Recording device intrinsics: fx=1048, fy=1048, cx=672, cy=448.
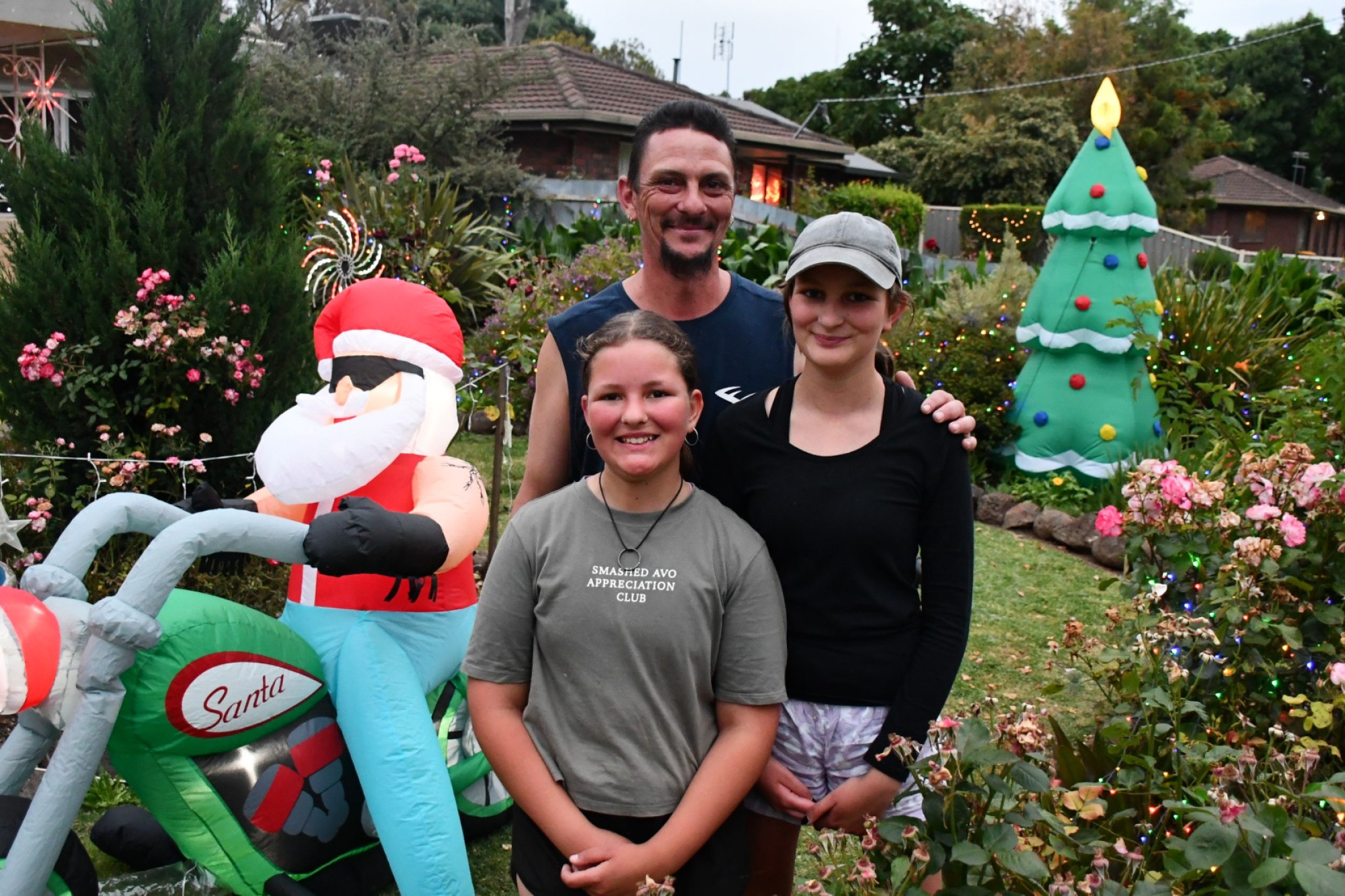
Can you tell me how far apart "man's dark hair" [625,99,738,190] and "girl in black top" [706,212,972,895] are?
1.46 feet

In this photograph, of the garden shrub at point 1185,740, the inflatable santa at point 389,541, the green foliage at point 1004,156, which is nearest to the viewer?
the garden shrub at point 1185,740

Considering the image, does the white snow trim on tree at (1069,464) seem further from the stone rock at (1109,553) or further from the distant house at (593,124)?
the distant house at (593,124)

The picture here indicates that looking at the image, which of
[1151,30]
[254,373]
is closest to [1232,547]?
[254,373]

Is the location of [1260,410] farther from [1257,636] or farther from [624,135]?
[624,135]

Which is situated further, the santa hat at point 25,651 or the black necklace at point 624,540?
the santa hat at point 25,651

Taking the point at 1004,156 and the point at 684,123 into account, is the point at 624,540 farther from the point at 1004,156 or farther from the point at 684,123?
the point at 1004,156

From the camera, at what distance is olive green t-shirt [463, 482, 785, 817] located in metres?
1.77

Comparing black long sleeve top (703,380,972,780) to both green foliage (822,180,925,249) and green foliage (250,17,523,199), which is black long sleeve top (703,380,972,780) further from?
green foliage (822,180,925,249)

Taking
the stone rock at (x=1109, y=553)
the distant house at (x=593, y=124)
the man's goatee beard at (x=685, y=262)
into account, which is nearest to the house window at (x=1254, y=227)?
the distant house at (x=593, y=124)

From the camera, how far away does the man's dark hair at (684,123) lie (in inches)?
90.0

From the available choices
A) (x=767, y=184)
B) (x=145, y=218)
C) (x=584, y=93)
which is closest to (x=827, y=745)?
(x=145, y=218)

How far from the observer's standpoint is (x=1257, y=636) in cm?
271

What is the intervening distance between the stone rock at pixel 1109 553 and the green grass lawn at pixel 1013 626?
0.10m

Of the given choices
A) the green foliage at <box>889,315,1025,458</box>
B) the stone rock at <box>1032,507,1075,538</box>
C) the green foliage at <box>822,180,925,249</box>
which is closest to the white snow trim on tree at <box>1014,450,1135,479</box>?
the green foliage at <box>889,315,1025,458</box>
